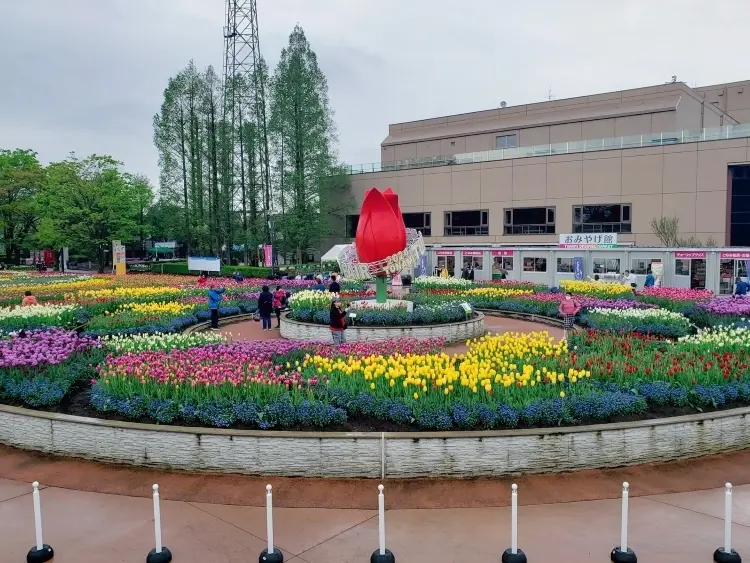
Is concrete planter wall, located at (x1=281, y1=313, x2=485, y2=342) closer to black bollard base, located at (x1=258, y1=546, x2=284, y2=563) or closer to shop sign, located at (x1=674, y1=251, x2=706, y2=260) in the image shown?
black bollard base, located at (x1=258, y1=546, x2=284, y2=563)

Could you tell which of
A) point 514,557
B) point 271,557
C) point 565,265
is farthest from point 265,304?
point 565,265

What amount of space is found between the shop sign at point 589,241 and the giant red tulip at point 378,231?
16317 mm

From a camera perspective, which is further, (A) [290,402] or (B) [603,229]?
(B) [603,229]

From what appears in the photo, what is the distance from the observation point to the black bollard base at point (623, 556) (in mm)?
4996

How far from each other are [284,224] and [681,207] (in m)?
28.6

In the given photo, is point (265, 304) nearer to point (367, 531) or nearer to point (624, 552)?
point (367, 531)

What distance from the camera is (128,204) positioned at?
50.0 metres

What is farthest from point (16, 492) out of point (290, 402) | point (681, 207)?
point (681, 207)

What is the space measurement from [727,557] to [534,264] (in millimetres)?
28299

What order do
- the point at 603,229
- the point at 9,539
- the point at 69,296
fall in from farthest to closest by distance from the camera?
the point at 603,229
the point at 69,296
the point at 9,539

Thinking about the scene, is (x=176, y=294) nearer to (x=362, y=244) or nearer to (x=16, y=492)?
(x=362, y=244)

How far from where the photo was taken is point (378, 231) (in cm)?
1738

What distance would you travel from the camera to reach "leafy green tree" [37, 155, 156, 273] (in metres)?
46.4

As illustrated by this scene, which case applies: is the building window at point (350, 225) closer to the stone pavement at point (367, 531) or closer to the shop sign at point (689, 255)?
the shop sign at point (689, 255)
